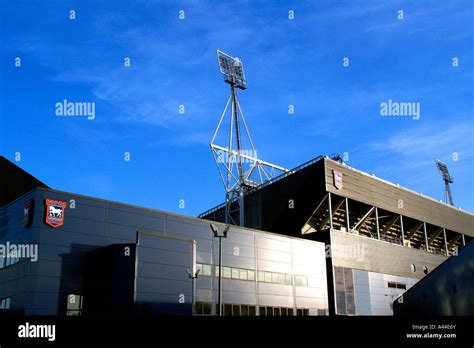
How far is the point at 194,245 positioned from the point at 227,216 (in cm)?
3723

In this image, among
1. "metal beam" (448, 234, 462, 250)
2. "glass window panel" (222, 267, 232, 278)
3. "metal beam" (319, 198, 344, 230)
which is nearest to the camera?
"glass window panel" (222, 267, 232, 278)

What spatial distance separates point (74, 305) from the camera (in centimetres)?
3897

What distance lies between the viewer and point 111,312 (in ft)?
129

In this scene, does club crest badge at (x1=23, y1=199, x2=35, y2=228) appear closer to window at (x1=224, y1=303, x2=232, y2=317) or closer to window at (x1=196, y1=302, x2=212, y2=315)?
window at (x1=196, y1=302, x2=212, y2=315)

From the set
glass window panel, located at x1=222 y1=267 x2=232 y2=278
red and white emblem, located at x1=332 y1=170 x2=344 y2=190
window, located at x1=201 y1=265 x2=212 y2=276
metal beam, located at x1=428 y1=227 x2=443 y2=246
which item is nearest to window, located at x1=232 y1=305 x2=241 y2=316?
glass window panel, located at x1=222 y1=267 x2=232 y2=278

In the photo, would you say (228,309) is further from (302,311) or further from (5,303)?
(5,303)

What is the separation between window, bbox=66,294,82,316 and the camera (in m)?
38.5

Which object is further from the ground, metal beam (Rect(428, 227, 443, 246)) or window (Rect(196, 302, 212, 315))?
metal beam (Rect(428, 227, 443, 246))

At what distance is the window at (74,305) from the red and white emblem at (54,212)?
583cm

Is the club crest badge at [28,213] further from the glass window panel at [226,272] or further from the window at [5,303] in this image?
the glass window panel at [226,272]

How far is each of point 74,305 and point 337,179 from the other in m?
39.5

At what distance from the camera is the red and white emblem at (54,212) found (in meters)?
38.9

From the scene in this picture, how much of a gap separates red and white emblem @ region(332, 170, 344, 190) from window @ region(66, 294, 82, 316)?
38.2 meters

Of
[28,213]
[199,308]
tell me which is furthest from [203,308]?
[28,213]
